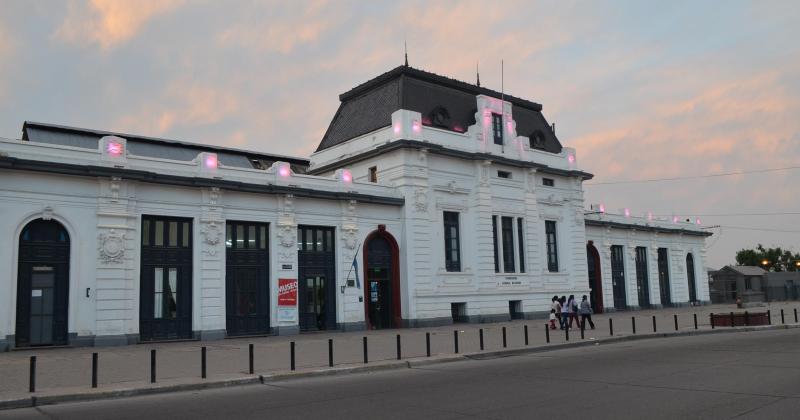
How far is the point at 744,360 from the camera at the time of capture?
16469mm

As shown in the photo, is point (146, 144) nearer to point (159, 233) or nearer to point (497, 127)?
point (159, 233)

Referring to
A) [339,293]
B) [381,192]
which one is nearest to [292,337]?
[339,293]

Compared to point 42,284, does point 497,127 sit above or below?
above

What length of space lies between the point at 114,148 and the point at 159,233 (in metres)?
4.08

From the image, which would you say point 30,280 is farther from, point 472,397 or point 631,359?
point 631,359

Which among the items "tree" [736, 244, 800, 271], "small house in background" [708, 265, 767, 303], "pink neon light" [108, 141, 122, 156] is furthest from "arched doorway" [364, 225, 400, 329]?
"tree" [736, 244, 800, 271]

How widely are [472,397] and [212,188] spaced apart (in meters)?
20.5

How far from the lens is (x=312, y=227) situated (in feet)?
110

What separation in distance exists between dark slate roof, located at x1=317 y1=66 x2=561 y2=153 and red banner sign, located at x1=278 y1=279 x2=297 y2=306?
11.3 m

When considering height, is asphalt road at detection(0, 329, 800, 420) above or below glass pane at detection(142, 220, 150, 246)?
below

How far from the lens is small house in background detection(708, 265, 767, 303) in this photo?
70.2 metres

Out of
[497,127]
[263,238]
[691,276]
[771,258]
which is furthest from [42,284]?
[771,258]

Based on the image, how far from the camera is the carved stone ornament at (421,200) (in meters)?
36.0

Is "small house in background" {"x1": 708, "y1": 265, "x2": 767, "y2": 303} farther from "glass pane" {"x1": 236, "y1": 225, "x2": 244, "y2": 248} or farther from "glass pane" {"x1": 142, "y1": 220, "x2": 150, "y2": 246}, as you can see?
"glass pane" {"x1": 142, "y1": 220, "x2": 150, "y2": 246}
